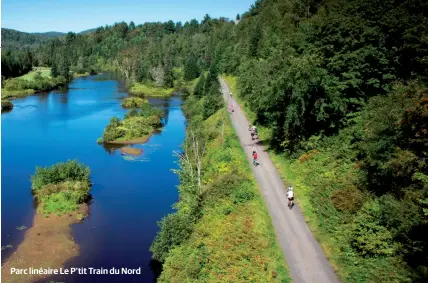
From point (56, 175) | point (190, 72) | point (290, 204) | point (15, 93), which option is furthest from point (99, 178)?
point (190, 72)

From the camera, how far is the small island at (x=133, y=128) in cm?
7194

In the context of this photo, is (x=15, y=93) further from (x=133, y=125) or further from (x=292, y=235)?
(x=292, y=235)

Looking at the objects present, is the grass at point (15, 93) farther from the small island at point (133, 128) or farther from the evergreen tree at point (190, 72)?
the small island at point (133, 128)

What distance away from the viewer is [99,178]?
54.3m

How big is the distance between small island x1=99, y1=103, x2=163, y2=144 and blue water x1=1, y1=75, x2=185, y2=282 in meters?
2.29

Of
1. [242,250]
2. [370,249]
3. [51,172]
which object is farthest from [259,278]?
[51,172]

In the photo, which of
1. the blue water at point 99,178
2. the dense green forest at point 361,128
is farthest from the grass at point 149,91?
the dense green forest at point 361,128

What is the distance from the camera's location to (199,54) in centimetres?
17412

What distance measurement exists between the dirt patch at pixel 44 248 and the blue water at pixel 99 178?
2.74 feet

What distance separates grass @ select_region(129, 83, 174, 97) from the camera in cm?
12762

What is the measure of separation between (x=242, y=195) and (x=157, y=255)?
8.74m

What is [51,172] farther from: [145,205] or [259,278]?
[259,278]

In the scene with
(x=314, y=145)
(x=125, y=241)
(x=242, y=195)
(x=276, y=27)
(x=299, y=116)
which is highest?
(x=276, y=27)

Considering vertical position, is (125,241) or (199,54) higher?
(199,54)
